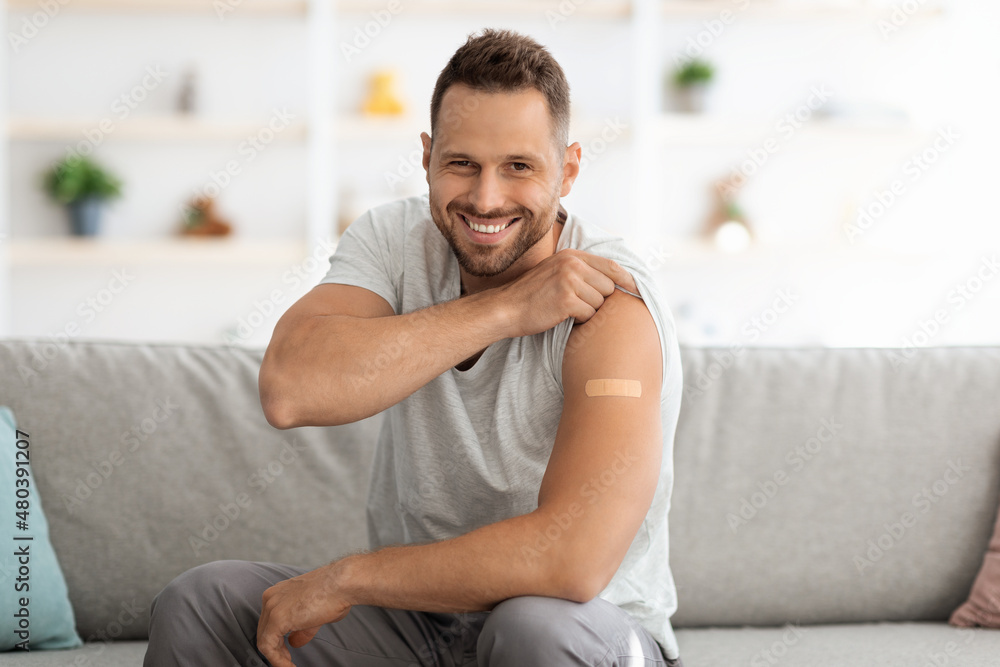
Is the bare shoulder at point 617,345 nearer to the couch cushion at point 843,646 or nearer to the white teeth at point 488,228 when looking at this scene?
the white teeth at point 488,228

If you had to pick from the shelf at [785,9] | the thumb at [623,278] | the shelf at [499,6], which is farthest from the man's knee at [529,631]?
the shelf at [785,9]

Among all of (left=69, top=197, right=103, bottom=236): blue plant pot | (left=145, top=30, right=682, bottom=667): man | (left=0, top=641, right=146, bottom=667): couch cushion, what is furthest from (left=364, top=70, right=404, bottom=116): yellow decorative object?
(left=0, top=641, right=146, bottom=667): couch cushion

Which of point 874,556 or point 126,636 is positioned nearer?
point 126,636

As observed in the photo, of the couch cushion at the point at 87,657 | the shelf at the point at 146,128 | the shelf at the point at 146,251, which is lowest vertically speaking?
the couch cushion at the point at 87,657

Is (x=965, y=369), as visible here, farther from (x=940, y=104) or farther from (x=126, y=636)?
(x=940, y=104)

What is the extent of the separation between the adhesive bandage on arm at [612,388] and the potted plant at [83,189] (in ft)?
11.0

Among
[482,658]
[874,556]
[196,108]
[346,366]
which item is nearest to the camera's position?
[482,658]

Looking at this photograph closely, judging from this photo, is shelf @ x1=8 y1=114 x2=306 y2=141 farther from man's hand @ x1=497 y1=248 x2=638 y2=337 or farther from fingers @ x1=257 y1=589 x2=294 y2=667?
fingers @ x1=257 y1=589 x2=294 y2=667

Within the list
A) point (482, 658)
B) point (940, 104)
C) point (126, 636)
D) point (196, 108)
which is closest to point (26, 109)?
point (196, 108)

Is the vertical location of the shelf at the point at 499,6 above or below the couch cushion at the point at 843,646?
above

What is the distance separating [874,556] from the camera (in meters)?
1.65

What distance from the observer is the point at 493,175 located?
4.32ft

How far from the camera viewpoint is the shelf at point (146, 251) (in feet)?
12.5

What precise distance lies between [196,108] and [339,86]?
0.66 metres
